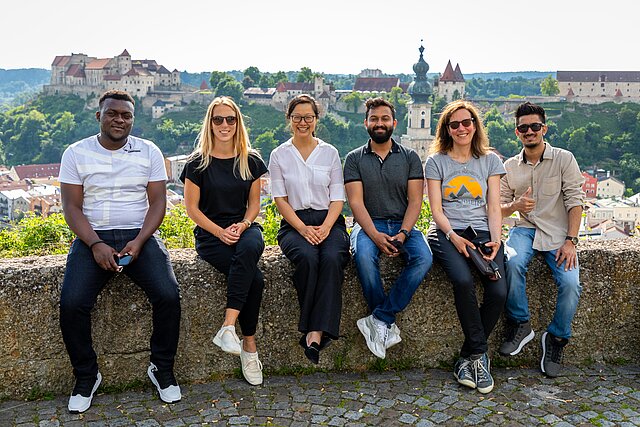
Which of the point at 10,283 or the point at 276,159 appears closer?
the point at 10,283

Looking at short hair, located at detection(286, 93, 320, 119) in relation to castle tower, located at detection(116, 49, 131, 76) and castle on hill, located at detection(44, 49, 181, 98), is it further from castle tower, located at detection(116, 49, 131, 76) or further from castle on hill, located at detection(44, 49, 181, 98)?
castle tower, located at detection(116, 49, 131, 76)

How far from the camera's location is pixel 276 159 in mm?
3662

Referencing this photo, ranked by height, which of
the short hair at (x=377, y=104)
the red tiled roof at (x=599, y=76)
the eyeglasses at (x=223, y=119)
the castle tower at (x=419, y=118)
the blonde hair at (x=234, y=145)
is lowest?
the castle tower at (x=419, y=118)

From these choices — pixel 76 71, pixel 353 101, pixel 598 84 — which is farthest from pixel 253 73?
pixel 598 84

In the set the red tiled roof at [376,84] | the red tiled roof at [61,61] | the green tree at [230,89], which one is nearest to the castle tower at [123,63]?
the red tiled roof at [61,61]

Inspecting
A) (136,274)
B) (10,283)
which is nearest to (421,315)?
(136,274)

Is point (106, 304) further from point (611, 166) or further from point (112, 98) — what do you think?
point (611, 166)

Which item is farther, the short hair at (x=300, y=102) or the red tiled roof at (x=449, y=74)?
the red tiled roof at (x=449, y=74)

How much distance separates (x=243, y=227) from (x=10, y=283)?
1.06 meters

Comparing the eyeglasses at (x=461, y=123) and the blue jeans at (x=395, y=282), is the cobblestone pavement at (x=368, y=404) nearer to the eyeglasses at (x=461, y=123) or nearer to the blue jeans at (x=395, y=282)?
the blue jeans at (x=395, y=282)

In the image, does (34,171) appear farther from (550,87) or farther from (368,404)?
(368,404)

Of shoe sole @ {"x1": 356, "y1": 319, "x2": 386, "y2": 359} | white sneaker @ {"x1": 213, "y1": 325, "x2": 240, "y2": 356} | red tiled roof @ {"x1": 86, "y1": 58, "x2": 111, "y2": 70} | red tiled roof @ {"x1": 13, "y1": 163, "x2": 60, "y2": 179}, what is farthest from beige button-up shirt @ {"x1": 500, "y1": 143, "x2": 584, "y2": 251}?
red tiled roof @ {"x1": 86, "y1": 58, "x2": 111, "y2": 70}

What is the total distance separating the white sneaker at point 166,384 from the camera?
3.11 meters

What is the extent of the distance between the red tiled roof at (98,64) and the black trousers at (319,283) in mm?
88804
